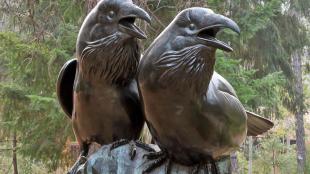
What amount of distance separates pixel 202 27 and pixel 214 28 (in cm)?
4

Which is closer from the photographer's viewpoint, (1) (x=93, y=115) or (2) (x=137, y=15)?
(2) (x=137, y=15)

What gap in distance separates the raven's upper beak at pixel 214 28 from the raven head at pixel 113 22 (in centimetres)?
25

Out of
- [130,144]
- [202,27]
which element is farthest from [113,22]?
[130,144]

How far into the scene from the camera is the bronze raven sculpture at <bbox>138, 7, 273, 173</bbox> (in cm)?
175

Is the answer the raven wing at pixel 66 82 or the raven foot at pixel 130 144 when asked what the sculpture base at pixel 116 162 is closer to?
the raven foot at pixel 130 144

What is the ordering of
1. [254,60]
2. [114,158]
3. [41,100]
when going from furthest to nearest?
[254,60]
[41,100]
[114,158]

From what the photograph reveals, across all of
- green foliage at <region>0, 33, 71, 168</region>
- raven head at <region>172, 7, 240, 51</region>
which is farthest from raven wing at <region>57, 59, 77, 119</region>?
green foliage at <region>0, 33, 71, 168</region>

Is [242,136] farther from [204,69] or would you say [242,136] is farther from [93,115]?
[93,115]

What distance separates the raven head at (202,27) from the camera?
174cm

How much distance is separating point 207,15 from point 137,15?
287 mm

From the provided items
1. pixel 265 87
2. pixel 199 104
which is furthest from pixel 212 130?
pixel 265 87

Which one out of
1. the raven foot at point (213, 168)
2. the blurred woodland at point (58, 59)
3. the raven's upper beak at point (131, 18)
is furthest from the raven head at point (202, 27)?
the blurred woodland at point (58, 59)

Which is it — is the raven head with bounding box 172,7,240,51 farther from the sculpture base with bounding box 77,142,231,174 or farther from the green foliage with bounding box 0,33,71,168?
the green foliage with bounding box 0,33,71,168

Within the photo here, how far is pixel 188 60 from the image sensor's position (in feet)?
5.74
